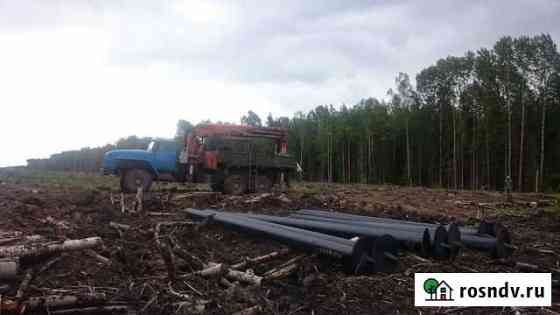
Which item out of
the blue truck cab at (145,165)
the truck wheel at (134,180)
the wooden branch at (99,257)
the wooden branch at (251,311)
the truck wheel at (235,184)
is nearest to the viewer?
the wooden branch at (251,311)

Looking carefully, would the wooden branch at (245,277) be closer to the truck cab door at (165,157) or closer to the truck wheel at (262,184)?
the truck wheel at (262,184)

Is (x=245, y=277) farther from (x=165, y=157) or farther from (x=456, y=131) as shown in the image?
(x=456, y=131)

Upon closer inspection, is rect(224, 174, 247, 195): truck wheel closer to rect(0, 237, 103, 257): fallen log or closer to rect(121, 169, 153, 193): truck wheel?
rect(121, 169, 153, 193): truck wheel

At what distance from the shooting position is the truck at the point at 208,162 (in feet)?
59.2

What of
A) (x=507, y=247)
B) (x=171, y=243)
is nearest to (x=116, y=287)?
(x=171, y=243)

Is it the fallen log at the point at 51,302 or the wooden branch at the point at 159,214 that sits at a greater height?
the wooden branch at the point at 159,214

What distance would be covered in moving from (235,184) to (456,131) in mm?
38292

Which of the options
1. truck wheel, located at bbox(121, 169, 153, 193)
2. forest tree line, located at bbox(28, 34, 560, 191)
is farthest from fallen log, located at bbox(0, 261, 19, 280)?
forest tree line, located at bbox(28, 34, 560, 191)

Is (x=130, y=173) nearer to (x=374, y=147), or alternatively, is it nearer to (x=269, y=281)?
(x=269, y=281)

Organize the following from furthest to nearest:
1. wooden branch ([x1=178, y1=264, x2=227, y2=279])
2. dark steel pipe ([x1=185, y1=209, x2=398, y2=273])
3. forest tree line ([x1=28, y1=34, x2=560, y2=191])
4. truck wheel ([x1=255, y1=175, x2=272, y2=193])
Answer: forest tree line ([x1=28, y1=34, x2=560, y2=191])
truck wheel ([x1=255, y1=175, x2=272, y2=193])
dark steel pipe ([x1=185, y1=209, x2=398, y2=273])
wooden branch ([x1=178, y1=264, x2=227, y2=279])

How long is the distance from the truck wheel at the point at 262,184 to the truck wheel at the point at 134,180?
12.4 ft

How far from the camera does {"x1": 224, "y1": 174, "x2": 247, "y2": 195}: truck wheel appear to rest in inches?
718

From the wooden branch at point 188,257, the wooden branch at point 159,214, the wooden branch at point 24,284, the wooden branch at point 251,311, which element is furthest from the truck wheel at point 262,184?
the wooden branch at point 251,311

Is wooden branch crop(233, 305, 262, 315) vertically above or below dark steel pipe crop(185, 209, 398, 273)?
below
